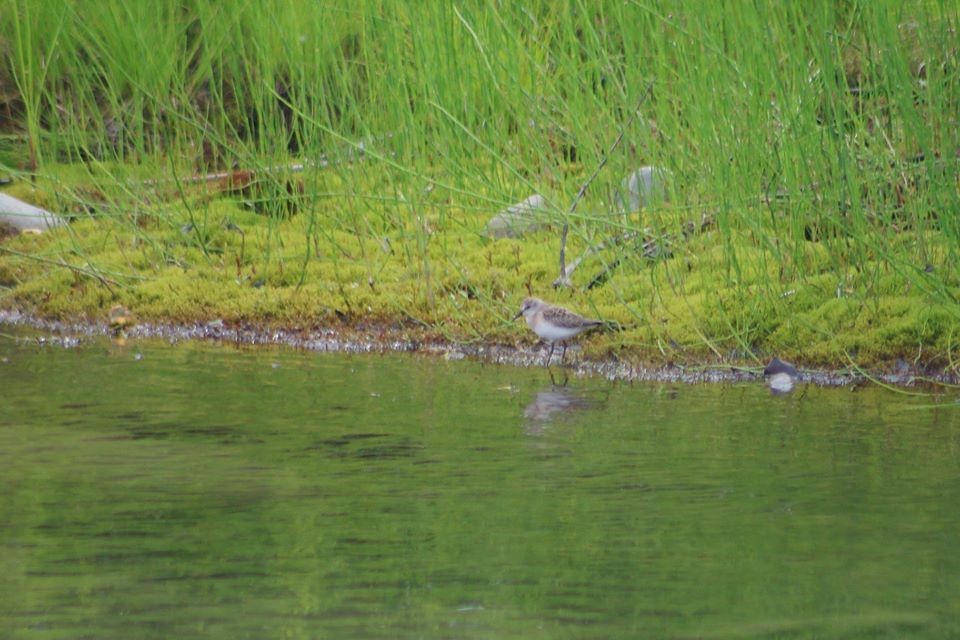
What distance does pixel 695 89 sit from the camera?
6945mm

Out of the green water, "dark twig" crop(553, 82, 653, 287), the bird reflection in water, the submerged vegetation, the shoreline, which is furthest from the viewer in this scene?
the shoreline

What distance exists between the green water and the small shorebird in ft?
2.23

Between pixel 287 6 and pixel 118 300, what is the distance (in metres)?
2.36

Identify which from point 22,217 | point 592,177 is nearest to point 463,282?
point 592,177

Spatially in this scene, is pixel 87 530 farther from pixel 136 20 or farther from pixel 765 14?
pixel 136 20

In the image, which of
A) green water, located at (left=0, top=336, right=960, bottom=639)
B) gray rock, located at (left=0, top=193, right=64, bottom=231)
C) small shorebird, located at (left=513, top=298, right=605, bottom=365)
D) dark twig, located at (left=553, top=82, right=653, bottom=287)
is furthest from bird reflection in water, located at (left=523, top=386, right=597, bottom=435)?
gray rock, located at (left=0, top=193, right=64, bottom=231)

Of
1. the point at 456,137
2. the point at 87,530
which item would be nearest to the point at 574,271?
the point at 456,137

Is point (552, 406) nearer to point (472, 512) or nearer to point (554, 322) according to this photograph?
point (554, 322)

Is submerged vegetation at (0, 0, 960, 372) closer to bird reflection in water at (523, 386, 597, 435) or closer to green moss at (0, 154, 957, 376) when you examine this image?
green moss at (0, 154, 957, 376)

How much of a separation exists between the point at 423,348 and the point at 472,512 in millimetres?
4291

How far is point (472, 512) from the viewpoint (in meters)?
4.57

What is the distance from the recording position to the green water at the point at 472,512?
142 inches

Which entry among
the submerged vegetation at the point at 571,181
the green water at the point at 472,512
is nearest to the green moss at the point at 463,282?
the submerged vegetation at the point at 571,181

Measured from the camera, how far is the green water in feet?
11.8
